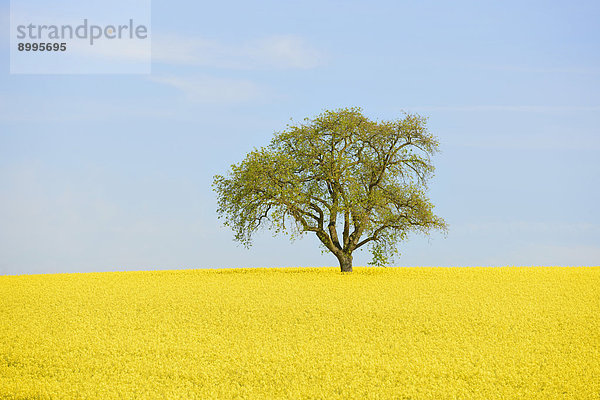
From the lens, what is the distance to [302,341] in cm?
1565

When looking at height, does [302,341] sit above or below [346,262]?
below

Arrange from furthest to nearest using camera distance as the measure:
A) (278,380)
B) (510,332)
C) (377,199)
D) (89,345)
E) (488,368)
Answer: (377,199) < (510,332) < (89,345) < (488,368) < (278,380)

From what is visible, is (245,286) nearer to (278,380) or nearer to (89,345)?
(89,345)

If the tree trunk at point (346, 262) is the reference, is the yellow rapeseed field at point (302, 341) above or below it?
below

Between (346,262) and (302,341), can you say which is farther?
(346,262)

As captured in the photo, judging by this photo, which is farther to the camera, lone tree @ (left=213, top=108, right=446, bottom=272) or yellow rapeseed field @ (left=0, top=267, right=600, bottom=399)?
lone tree @ (left=213, top=108, right=446, bottom=272)

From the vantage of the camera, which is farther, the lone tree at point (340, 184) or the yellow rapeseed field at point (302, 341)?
the lone tree at point (340, 184)

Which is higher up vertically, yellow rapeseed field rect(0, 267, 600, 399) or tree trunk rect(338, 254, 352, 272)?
tree trunk rect(338, 254, 352, 272)

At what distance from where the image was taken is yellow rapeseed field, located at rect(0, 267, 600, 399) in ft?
40.3

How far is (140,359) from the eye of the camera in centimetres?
1427

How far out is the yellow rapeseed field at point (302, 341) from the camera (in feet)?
40.3

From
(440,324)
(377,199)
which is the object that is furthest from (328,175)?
(440,324)

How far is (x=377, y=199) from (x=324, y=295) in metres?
8.73

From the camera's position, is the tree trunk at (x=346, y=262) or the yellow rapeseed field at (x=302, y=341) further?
the tree trunk at (x=346, y=262)
